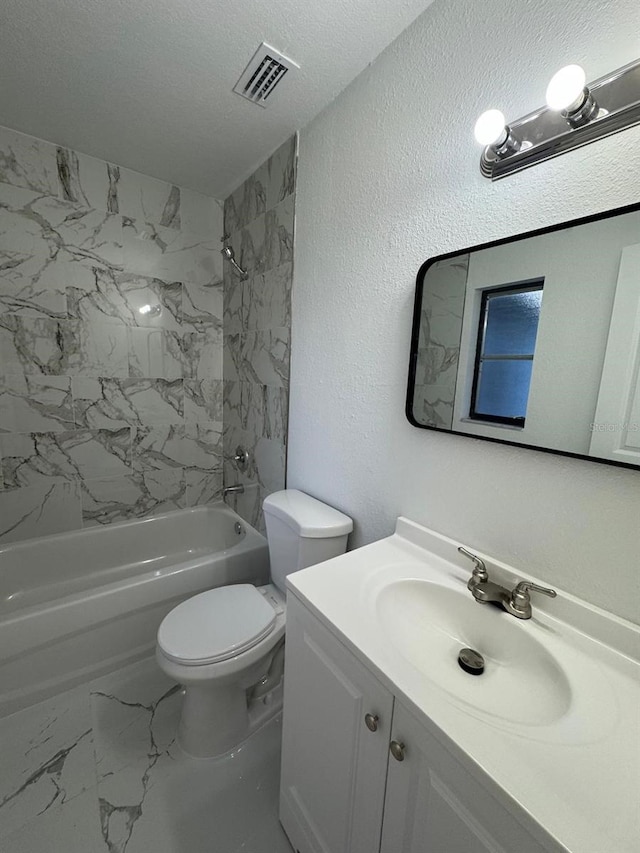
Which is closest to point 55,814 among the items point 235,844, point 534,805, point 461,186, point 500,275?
point 235,844

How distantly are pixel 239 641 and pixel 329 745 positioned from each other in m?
0.51

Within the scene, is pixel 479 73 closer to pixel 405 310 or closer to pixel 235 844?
pixel 405 310

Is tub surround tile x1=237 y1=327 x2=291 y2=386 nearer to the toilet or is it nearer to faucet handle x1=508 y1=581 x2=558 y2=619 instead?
the toilet

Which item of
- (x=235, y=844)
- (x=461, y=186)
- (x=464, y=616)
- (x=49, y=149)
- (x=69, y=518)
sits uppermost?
(x=49, y=149)

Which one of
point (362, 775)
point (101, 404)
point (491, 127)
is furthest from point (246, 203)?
point (362, 775)

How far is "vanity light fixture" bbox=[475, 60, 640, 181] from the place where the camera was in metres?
0.68

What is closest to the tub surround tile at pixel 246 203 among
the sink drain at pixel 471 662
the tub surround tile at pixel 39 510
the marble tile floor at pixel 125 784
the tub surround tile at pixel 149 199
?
the tub surround tile at pixel 149 199

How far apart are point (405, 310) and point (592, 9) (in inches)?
28.2

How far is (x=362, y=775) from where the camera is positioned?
0.74 m

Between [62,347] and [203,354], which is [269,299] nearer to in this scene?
[203,354]

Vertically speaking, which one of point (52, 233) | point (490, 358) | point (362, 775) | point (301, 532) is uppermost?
point (52, 233)

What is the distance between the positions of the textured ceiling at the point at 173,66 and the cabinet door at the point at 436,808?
1863 millimetres

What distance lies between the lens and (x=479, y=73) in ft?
3.03

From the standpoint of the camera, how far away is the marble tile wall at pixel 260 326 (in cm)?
174
